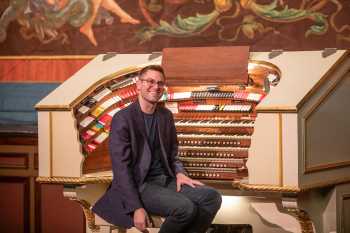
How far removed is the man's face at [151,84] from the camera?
368cm

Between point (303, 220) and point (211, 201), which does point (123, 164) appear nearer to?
point (211, 201)

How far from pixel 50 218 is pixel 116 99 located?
131 cm

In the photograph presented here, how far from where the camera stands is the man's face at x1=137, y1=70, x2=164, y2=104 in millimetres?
3680

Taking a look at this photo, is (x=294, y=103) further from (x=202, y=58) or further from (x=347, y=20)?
(x=347, y=20)

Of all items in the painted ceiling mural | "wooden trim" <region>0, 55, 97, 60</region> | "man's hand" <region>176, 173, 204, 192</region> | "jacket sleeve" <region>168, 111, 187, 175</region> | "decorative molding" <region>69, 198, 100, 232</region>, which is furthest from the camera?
"wooden trim" <region>0, 55, 97, 60</region>

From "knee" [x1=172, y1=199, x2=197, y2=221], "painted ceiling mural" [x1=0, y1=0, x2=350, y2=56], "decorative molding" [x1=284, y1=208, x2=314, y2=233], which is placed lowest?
"decorative molding" [x1=284, y1=208, x2=314, y2=233]

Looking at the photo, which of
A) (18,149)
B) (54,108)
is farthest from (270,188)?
(18,149)

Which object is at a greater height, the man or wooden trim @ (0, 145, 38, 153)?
wooden trim @ (0, 145, 38, 153)

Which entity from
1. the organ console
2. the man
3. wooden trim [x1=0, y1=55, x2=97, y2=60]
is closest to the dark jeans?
the man

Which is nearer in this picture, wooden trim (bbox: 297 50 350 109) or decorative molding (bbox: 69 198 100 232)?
wooden trim (bbox: 297 50 350 109)

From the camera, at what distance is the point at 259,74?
4.32m

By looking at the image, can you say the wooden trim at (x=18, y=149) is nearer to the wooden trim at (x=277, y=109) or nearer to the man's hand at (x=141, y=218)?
the man's hand at (x=141, y=218)

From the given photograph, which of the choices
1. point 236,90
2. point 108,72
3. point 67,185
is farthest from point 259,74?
point 67,185

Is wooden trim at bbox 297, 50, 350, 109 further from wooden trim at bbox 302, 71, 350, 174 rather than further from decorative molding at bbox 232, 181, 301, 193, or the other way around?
decorative molding at bbox 232, 181, 301, 193
